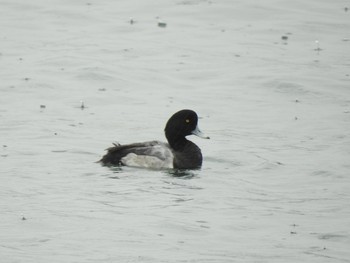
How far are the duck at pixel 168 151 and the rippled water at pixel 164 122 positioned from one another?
286 millimetres

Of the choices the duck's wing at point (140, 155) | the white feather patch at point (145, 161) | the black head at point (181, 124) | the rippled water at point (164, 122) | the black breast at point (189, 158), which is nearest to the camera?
the rippled water at point (164, 122)

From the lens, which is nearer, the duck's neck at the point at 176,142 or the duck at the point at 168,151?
the duck at the point at 168,151

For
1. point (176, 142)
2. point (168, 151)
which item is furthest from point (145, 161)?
point (176, 142)

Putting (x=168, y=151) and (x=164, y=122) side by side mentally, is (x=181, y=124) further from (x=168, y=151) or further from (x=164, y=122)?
(x=164, y=122)

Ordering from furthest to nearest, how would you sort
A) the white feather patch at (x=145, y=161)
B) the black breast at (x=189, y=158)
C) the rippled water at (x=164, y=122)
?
the black breast at (x=189, y=158) < the white feather patch at (x=145, y=161) < the rippled water at (x=164, y=122)

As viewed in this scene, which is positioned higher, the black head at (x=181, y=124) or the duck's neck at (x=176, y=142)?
the black head at (x=181, y=124)

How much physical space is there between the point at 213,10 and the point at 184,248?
1854cm

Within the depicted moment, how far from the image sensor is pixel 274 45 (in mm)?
27531

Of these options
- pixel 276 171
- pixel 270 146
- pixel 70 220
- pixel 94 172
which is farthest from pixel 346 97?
pixel 70 220

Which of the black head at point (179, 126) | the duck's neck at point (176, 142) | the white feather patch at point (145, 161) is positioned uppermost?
the black head at point (179, 126)

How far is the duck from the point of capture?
57.0ft

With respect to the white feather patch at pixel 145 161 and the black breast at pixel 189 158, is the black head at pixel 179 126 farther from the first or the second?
the white feather patch at pixel 145 161

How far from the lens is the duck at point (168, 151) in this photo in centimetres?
1738

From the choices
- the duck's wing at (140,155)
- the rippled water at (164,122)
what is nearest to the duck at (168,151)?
the duck's wing at (140,155)
